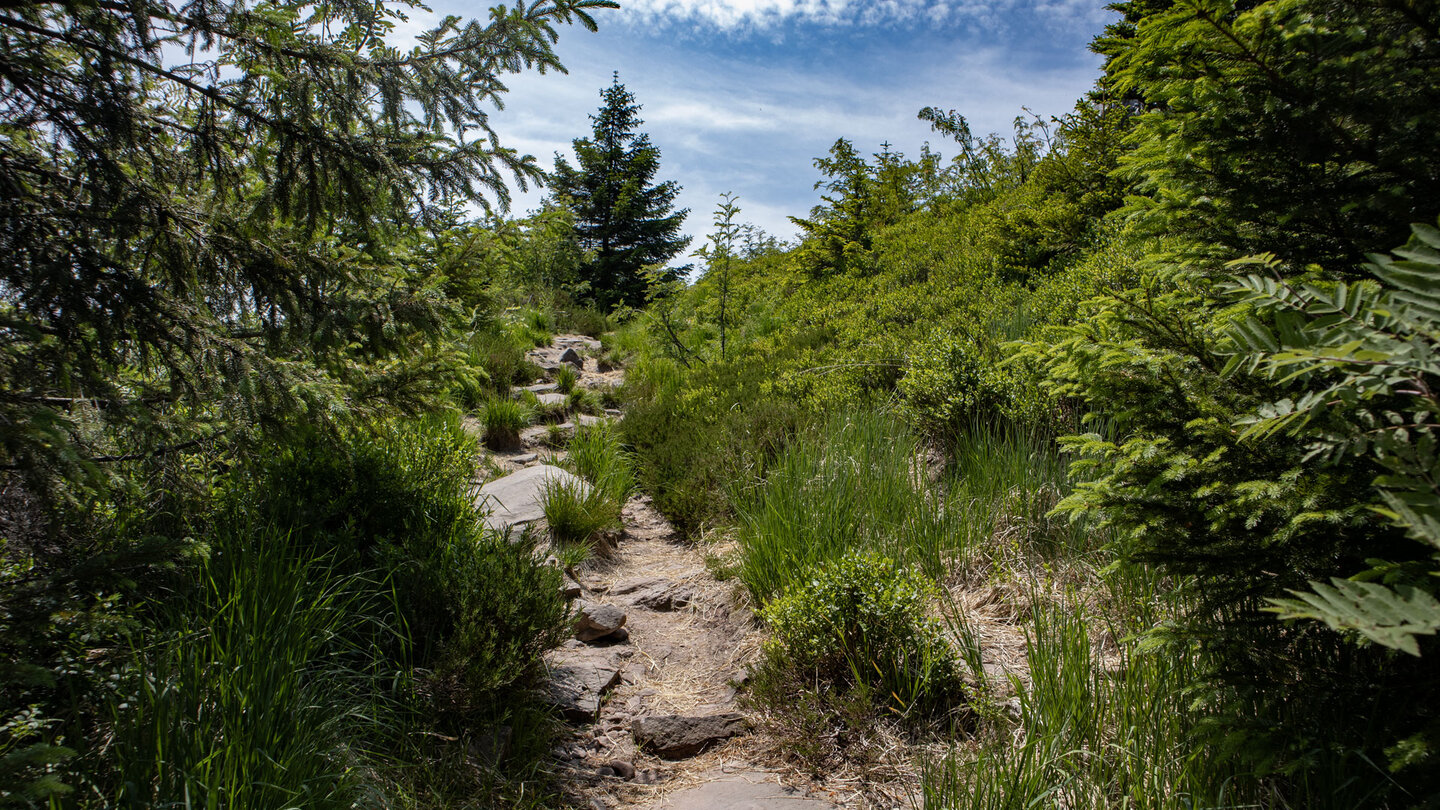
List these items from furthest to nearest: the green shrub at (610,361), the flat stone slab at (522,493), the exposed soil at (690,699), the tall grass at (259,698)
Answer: the green shrub at (610,361), the flat stone slab at (522,493), the exposed soil at (690,699), the tall grass at (259,698)

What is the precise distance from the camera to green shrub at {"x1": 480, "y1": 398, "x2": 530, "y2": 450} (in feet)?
24.4

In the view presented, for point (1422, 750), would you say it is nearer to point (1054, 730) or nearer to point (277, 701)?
point (1054, 730)

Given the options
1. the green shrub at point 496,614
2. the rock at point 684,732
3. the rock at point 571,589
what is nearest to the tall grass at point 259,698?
the green shrub at point 496,614

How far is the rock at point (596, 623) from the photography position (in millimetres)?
4129

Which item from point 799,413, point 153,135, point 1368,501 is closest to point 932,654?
point 1368,501

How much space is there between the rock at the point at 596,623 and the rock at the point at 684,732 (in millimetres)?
974

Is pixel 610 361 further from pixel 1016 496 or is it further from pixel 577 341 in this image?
pixel 1016 496

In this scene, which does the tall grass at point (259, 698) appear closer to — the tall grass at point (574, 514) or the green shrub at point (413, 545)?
the green shrub at point (413, 545)

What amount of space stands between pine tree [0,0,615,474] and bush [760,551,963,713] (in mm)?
2231

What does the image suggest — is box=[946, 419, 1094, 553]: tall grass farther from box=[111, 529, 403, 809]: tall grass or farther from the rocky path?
box=[111, 529, 403, 809]: tall grass

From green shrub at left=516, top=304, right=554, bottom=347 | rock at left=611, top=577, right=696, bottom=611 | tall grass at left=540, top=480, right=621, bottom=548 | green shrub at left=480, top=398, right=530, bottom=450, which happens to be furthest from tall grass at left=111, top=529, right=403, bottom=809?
green shrub at left=516, top=304, right=554, bottom=347

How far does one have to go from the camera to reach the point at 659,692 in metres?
3.70

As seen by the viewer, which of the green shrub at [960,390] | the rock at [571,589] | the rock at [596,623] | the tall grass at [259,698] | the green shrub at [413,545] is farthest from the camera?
the green shrub at [960,390]

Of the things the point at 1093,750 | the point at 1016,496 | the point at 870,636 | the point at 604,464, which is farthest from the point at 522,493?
the point at 1093,750
